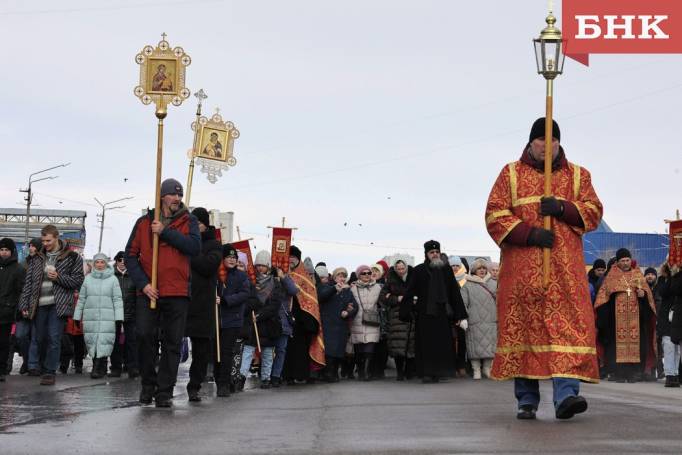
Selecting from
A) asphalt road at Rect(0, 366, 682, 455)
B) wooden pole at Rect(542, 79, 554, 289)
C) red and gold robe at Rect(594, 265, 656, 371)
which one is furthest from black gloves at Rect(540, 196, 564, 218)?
red and gold robe at Rect(594, 265, 656, 371)

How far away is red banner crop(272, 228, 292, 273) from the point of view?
19781 millimetres

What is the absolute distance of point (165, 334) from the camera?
11.8m

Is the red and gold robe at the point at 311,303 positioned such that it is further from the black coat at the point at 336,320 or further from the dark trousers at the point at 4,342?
the dark trousers at the point at 4,342

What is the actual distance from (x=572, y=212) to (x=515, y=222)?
0.41 m

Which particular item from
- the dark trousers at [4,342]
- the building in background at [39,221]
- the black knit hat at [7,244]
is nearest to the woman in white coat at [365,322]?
the black knit hat at [7,244]

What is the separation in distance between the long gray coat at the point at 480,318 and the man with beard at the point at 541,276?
34.4 ft

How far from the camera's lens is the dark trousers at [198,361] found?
13.0 metres

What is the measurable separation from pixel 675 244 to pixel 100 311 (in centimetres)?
806

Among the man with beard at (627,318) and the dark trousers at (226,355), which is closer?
the dark trousers at (226,355)

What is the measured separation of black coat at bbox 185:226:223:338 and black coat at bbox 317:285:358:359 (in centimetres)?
767

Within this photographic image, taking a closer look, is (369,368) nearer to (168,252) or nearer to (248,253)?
(248,253)

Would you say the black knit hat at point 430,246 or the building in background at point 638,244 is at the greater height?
the building in background at point 638,244

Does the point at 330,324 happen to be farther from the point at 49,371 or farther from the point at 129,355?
the point at 49,371

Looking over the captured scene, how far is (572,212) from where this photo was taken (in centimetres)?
995
